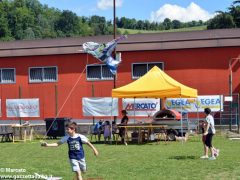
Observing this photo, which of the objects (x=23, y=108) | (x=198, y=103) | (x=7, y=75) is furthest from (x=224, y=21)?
(x=23, y=108)

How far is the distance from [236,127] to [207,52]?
489 cm

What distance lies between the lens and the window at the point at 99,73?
1271 inches

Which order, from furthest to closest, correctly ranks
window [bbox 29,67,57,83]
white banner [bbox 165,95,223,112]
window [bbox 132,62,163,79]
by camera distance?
window [bbox 29,67,57,83] → window [bbox 132,62,163,79] → white banner [bbox 165,95,223,112]

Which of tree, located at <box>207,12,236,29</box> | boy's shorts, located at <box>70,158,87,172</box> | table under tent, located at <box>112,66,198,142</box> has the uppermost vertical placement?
tree, located at <box>207,12,236,29</box>

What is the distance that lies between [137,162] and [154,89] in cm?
717

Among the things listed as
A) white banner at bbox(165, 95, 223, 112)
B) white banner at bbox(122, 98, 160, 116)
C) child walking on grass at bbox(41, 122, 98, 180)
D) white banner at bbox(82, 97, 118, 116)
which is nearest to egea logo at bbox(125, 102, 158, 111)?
white banner at bbox(122, 98, 160, 116)

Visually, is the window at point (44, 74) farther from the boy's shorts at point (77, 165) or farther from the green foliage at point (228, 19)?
the green foliage at point (228, 19)

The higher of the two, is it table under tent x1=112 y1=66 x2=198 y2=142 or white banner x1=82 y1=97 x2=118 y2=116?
table under tent x1=112 y1=66 x2=198 y2=142

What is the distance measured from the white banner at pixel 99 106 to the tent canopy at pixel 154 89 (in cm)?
483

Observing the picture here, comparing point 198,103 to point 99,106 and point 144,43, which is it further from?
point 99,106

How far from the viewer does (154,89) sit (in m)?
22.0

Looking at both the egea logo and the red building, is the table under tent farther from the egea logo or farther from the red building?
the red building

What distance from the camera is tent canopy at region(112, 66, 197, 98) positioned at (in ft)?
71.7

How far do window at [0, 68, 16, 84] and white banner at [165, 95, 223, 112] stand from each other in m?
11.1
